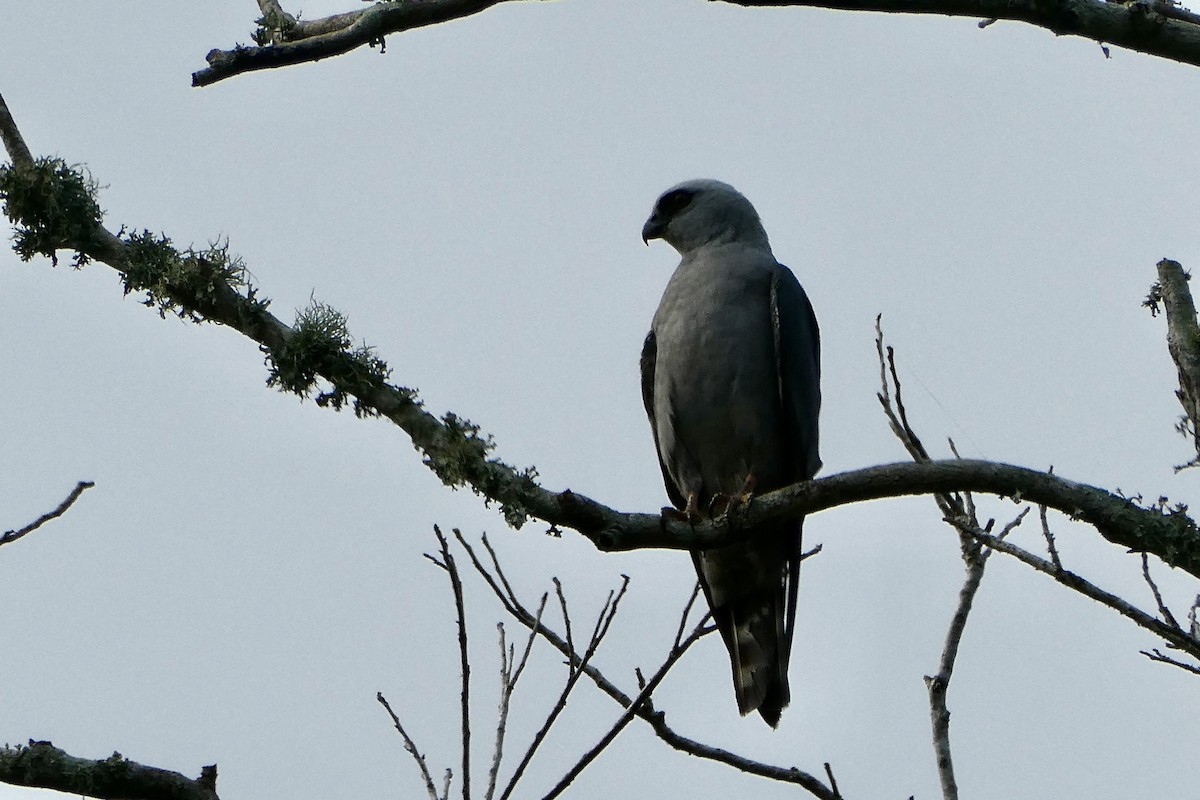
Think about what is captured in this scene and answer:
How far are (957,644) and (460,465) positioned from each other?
2.16 metres

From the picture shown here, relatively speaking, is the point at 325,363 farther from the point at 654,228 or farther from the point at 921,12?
the point at 654,228

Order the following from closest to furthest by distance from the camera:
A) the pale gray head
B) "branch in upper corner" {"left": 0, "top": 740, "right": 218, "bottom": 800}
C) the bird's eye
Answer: "branch in upper corner" {"left": 0, "top": 740, "right": 218, "bottom": 800}, the pale gray head, the bird's eye

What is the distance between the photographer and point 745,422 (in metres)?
5.97

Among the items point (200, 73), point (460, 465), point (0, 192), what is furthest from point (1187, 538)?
point (0, 192)

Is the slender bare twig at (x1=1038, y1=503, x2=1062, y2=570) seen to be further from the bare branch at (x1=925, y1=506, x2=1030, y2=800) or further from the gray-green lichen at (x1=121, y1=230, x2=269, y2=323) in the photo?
the gray-green lichen at (x1=121, y1=230, x2=269, y2=323)

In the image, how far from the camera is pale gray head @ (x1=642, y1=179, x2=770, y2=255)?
6.96 meters

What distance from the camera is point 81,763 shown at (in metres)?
3.23

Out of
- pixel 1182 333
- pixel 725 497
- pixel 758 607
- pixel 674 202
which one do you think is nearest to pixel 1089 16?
pixel 1182 333

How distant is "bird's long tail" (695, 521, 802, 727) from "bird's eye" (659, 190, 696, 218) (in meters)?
2.08

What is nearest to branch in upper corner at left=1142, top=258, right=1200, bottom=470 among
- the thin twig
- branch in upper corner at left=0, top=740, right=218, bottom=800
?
the thin twig

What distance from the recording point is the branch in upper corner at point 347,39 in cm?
379

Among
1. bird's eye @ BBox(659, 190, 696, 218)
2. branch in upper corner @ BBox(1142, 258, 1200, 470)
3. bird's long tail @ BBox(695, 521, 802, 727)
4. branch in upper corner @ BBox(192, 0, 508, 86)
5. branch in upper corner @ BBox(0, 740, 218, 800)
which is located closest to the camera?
branch in upper corner @ BBox(0, 740, 218, 800)

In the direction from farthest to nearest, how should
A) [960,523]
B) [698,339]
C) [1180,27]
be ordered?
[698,339] < [960,523] < [1180,27]

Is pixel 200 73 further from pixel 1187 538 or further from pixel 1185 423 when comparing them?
pixel 1185 423
